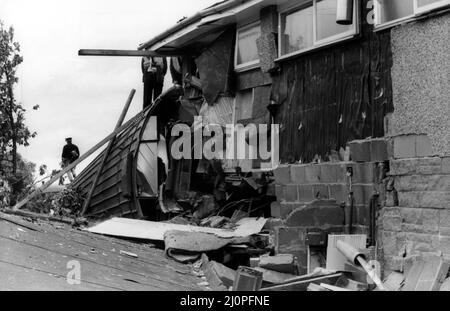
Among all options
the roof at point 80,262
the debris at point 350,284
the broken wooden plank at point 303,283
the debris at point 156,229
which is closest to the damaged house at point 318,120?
the debris at point 156,229

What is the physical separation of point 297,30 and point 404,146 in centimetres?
313

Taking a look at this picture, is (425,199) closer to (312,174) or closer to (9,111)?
(312,174)

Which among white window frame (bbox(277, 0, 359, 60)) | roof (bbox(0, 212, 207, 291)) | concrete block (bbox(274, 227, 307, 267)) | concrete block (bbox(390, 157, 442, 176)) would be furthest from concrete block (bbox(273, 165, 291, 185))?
concrete block (bbox(390, 157, 442, 176))

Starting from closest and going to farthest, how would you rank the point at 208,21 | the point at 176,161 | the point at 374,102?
the point at 374,102, the point at 208,21, the point at 176,161

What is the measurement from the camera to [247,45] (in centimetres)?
1108

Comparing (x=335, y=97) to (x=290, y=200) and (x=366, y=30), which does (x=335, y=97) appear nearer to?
(x=366, y=30)

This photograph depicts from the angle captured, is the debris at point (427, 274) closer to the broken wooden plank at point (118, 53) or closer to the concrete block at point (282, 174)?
the concrete block at point (282, 174)

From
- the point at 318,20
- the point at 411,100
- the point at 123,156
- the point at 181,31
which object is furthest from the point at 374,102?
the point at 123,156

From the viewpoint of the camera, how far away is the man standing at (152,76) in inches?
558

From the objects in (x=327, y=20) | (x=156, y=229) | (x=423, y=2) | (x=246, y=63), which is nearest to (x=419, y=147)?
(x=423, y=2)

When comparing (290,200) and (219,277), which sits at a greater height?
(290,200)

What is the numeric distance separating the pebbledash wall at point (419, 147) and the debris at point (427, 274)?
0.16 metres

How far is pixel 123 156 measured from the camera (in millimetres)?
13836
